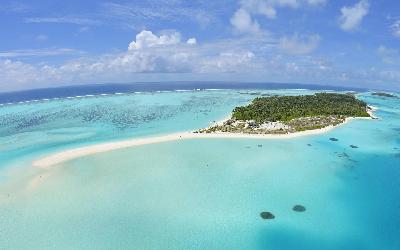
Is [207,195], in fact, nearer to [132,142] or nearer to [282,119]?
[132,142]

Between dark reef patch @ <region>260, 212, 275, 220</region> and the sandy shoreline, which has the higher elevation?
the sandy shoreline

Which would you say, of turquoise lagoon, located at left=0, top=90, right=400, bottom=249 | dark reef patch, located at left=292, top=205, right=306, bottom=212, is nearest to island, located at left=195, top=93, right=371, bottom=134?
turquoise lagoon, located at left=0, top=90, right=400, bottom=249

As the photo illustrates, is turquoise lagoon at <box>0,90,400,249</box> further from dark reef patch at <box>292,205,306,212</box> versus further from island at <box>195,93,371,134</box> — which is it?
island at <box>195,93,371,134</box>

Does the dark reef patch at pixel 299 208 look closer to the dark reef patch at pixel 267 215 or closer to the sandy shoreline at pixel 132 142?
the dark reef patch at pixel 267 215

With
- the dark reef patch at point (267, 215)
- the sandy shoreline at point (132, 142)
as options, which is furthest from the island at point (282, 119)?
the dark reef patch at point (267, 215)

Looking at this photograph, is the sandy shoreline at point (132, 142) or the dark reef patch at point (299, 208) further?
the sandy shoreline at point (132, 142)

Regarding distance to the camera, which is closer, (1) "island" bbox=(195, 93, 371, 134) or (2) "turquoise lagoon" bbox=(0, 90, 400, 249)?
(2) "turquoise lagoon" bbox=(0, 90, 400, 249)

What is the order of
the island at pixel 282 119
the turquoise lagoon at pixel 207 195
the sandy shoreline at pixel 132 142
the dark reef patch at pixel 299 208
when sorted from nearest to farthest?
the turquoise lagoon at pixel 207 195 < the dark reef patch at pixel 299 208 < the sandy shoreline at pixel 132 142 < the island at pixel 282 119

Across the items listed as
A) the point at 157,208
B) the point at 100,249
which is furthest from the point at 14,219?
the point at 157,208
